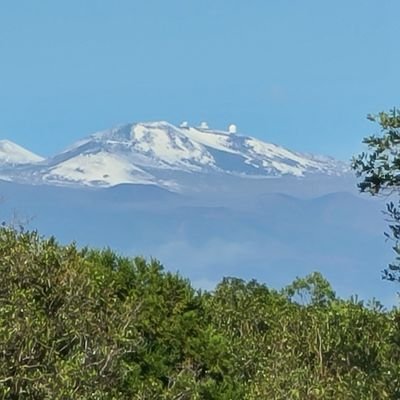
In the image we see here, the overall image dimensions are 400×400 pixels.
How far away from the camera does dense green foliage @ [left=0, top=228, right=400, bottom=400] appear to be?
49.7 feet

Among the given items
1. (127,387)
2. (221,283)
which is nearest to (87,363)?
(127,387)

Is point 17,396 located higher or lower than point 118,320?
lower

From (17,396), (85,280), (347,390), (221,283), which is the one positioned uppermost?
(221,283)

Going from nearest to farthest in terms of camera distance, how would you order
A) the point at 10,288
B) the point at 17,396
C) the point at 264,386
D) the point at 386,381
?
the point at 386,381, the point at 17,396, the point at 10,288, the point at 264,386

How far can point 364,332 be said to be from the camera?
21.2 m

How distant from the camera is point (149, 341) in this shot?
20.6m

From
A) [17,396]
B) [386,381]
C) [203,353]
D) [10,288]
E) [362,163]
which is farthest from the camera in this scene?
[203,353]

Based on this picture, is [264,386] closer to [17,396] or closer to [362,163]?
[17,396]

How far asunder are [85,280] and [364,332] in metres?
6.24

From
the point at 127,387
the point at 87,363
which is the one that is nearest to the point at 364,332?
the point at 127,387

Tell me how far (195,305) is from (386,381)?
9048 millimetres

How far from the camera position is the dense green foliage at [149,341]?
1515cm

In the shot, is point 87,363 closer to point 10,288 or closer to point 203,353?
point 10,288

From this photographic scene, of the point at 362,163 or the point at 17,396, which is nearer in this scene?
the point at 362,163
